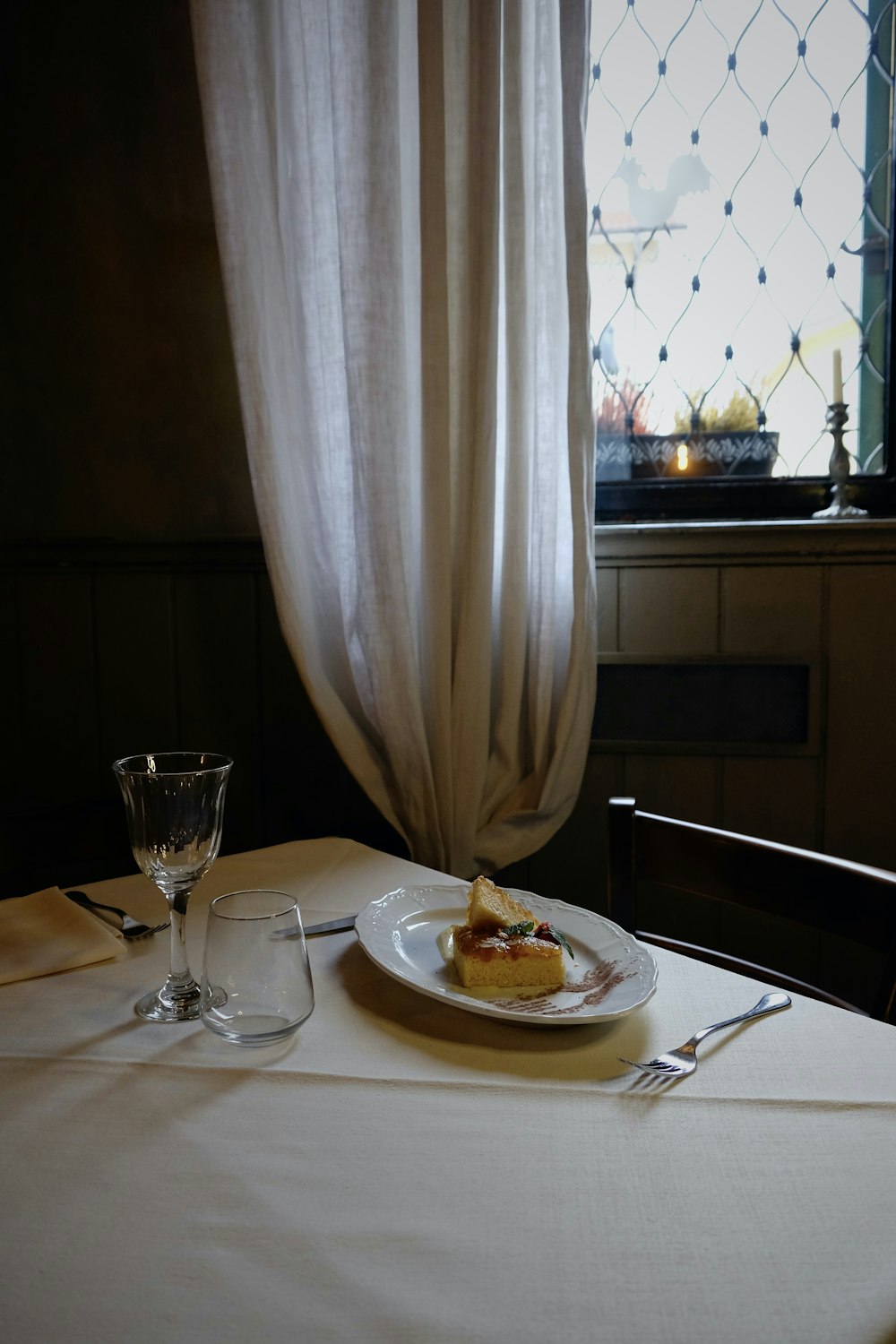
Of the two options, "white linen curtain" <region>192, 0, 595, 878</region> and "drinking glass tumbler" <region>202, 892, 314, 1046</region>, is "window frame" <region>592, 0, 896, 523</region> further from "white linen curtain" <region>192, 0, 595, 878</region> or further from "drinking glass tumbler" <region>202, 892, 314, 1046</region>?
"drinking glass tumbler" <region>202, 892, 314, 1046</region>

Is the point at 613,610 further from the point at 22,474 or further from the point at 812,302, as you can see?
the point at 22,474

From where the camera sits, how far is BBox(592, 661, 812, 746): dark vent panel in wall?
1780 millimetres

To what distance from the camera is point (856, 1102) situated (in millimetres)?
609

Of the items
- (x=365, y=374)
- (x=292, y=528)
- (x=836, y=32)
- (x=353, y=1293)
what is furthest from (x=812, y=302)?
(x=353, y=1293)

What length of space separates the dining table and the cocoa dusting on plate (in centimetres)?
1

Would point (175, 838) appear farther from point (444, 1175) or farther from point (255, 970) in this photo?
point (444, 1175)

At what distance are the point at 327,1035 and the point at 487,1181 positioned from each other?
0.20 m

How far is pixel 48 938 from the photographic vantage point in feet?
2.85

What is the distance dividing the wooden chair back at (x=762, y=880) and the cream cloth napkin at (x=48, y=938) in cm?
55

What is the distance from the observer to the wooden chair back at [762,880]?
88cm

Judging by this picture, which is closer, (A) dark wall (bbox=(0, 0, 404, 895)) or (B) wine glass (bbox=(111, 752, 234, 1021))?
(B) wine glass (bbox=(111, 752, 234, 1021))

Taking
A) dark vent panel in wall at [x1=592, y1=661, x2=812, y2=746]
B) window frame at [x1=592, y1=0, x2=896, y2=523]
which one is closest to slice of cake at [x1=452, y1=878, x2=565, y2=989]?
dark vent panel in wall at [x1=592, y1=661, x2=812, y2=746]

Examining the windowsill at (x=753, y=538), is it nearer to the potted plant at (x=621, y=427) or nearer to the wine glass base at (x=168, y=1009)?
the potted plant at (x=621, y=427)

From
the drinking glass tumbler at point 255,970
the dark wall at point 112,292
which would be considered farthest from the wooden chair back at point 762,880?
the dark wall at point 112,292
